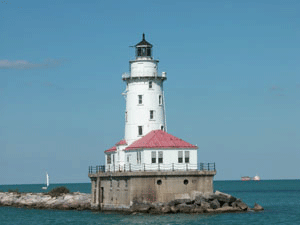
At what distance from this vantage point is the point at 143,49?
60812 mm

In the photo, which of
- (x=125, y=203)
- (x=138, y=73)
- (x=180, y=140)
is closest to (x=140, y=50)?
(x=138, y=73)

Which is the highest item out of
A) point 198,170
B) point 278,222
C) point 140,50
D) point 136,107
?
point 140,50

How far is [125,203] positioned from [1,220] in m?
11.2

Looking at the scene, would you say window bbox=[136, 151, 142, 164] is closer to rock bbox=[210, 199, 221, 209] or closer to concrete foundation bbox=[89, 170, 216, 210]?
concrete foundation bbox=[89, 170, 216, 210]

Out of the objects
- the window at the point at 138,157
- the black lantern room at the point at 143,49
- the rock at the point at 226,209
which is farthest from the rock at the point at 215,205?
the black lantern room at the point at 143,49

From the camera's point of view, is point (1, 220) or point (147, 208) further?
point (1, 220)

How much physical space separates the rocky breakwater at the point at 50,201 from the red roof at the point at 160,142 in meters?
9.12

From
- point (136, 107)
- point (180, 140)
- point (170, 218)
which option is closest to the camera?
point (170, 218)

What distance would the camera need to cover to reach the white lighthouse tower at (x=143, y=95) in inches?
2362

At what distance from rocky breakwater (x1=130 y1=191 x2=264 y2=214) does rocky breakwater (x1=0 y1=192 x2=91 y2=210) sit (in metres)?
10.9

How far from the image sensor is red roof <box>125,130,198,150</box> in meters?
55.2

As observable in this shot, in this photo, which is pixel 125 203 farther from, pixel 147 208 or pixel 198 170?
pixel 198 170

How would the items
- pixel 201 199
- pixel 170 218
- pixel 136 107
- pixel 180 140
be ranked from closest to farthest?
pixel 170 218 → pixel 201 199 → pixel 180 140 → pixel 136 107

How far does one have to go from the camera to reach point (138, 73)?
60.2m
